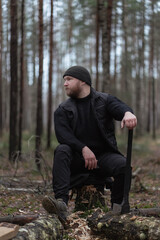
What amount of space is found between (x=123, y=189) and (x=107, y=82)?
7.33m

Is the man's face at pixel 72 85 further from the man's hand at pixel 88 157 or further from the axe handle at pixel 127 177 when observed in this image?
the axe handle at pixel 127 177

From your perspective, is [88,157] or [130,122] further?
[88,157]

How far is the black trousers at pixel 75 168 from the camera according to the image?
145 inches

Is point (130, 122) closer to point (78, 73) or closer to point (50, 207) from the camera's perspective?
point (78, 73)

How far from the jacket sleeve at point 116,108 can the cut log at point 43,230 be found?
1.43 m

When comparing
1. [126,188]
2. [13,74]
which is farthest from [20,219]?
[13,74]

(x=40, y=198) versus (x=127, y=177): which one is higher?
(x=127, y=177)

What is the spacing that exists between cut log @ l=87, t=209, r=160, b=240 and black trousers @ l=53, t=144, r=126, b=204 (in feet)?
1.44

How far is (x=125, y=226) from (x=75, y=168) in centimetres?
104

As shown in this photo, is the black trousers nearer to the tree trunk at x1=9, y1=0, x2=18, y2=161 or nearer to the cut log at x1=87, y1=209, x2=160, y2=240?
the cut log at x1=87, y1=209, x2=160, y2=240

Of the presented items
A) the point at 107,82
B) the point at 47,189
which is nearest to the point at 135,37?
the point at 107,82

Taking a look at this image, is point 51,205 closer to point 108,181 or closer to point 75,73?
point 108,181

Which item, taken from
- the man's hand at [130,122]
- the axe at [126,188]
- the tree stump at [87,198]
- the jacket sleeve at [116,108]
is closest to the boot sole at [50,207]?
the axe at [126,188]

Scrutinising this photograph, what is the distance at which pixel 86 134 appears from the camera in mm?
4121
